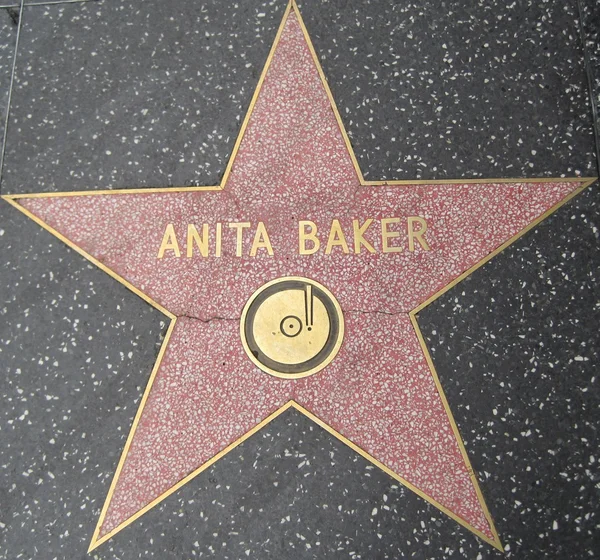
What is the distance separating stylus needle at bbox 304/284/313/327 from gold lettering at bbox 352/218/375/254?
17 centimetres

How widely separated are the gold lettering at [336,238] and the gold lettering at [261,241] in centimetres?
16

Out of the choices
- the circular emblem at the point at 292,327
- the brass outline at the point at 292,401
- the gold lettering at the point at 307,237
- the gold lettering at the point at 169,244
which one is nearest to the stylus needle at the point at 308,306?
the circular emblem at the point at 292,327

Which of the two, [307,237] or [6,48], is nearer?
[307,237]

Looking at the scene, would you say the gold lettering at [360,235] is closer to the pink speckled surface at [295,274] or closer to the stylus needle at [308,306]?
the pink speckled surface at [295,274]

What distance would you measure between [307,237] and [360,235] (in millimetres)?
147

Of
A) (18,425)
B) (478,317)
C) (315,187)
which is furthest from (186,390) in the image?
(478,317)

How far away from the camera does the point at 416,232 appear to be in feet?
4.75

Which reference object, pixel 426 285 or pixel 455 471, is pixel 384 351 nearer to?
pixel 426 285

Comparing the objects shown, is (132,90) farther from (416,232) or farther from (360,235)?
(416,232)

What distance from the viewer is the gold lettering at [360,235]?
57.2 inches

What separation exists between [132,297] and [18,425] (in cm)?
46

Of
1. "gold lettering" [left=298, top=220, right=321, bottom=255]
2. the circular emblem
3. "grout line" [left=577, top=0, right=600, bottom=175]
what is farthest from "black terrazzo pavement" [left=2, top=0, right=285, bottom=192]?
"grout line" [left=577, top=0, right=600, bottom=175]

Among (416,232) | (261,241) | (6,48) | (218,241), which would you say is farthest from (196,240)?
(6,48)

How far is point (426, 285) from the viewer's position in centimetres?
142
